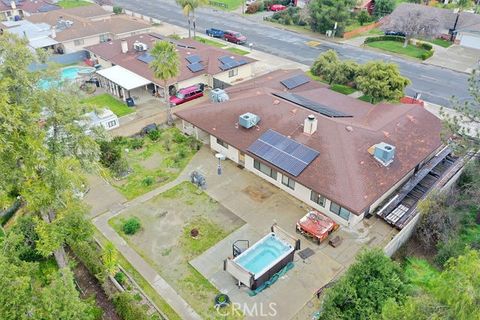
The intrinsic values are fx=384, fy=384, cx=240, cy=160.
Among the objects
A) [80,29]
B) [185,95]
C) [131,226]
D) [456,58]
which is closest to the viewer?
[131,226]

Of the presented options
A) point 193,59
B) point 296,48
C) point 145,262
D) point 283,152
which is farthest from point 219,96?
point 296,48

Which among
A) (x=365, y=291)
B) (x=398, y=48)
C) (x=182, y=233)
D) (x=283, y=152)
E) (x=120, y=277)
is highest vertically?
(x=283, y=152)

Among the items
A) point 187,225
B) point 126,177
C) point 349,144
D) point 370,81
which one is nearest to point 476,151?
point 349,144

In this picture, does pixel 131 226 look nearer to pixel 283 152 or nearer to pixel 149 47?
pixel 283 152

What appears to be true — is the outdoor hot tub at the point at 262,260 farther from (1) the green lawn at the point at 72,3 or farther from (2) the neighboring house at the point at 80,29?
(1) the green lawn at the point at 72,3

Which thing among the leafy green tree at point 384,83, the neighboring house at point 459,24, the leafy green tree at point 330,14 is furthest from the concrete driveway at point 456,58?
the leafy green tree at point 384,83

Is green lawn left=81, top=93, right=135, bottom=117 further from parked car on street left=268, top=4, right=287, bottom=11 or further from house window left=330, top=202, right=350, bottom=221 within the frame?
parked car on street left=268, top=4, right=287, bottom=11

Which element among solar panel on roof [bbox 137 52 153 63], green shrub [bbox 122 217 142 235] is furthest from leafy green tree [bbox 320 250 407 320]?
solar panel on roof [bbox 137 52 153 63]

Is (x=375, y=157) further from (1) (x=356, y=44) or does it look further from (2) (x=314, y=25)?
(2) (x=314, y=25)

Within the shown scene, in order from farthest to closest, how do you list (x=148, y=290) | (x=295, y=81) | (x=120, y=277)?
1. (x=295, y=81)
2. (x=120, y=277)
3. (x=148, y=290)
